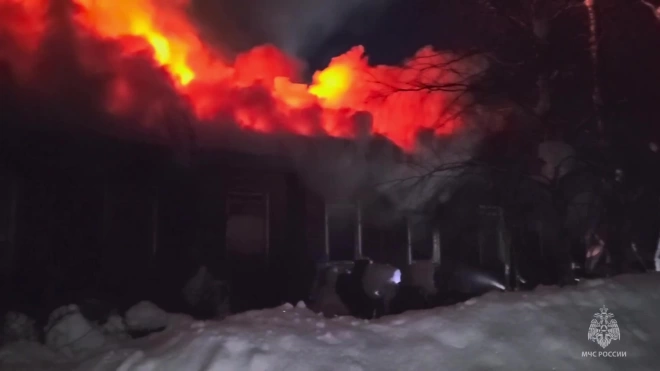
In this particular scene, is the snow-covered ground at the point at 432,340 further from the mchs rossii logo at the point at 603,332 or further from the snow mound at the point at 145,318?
the snow mound at the point at 145,318

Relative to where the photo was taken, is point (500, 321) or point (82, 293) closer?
point (500, 321)

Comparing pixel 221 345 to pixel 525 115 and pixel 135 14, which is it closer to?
pixel 525 115

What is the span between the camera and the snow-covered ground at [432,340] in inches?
170

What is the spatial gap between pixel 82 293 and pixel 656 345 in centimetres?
832

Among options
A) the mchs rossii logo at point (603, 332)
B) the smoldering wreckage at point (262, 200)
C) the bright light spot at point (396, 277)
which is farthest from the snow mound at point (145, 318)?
the mchs rossii logo at point (603, 332)

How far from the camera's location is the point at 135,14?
14.0 m

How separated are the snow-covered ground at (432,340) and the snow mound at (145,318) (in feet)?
10.3

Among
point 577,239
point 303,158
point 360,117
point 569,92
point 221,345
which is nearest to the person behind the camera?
point 221,345

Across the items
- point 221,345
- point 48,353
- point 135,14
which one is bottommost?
point 48,353

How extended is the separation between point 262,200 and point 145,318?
138 inches

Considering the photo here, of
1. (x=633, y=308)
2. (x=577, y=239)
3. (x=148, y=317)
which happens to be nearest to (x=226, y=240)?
(x=148, y=317)

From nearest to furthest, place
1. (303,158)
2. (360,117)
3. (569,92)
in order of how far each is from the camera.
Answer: (569,92) → (303,158) → (360,117)

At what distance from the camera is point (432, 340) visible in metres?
4.62

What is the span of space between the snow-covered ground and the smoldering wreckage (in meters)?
3.76
